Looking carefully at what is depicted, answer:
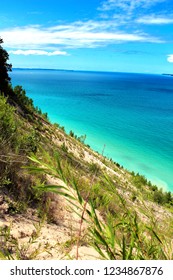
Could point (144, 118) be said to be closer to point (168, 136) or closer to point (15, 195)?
point (168, 136)

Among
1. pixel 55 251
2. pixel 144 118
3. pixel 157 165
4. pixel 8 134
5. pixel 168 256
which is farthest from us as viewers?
pixel 144 118

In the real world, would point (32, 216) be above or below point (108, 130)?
below

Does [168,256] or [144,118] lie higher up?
[144,118]

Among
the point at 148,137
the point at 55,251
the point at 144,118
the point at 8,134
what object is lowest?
the point at 55,251

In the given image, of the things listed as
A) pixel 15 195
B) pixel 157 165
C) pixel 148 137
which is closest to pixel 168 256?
pixel 15 195

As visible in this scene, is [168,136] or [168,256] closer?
[168,256]

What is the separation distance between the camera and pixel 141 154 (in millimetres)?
40500

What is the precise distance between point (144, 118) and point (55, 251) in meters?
74.3
